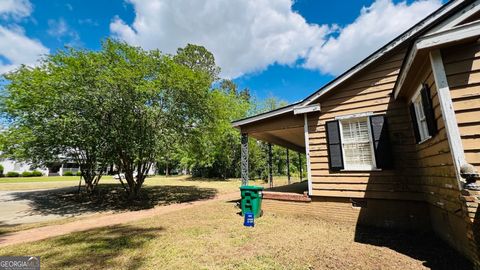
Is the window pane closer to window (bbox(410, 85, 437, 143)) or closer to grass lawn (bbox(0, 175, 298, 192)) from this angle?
window (bbox(410, 85, 437, 143))

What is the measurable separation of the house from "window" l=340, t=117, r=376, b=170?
0.03 m

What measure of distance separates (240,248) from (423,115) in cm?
474

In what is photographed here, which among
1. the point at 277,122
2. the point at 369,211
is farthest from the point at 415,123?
the point at 277,122

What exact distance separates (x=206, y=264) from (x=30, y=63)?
12432 mm

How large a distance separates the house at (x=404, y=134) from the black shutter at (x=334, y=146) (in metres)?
0.03

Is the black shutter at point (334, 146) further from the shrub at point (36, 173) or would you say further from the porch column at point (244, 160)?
the shrub at point (36, 173)

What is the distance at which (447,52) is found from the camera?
341 cm

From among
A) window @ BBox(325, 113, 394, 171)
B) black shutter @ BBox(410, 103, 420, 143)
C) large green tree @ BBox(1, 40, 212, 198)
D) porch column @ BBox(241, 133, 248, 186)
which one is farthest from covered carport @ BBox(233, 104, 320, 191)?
large green tree @ BBox(1, 40, 212, 198)

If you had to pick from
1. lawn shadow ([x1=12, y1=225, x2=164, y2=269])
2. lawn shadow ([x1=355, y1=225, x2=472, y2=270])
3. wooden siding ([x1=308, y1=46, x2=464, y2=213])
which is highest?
wooden siding ([x1=308, y1=46, x2=464, y2=213])

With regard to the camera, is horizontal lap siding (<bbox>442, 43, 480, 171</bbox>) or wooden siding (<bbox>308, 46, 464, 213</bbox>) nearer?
horizontal lap siding (<bbox>442, 43, 480, 171</bbox>)

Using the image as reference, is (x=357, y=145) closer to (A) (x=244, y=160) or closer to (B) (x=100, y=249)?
(A) (x=244, y=160)

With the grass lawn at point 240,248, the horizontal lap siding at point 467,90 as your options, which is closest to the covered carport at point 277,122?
the grass lawn at point 240,248

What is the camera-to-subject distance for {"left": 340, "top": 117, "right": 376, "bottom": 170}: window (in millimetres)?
5875

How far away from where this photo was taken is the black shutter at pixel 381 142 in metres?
5.47
